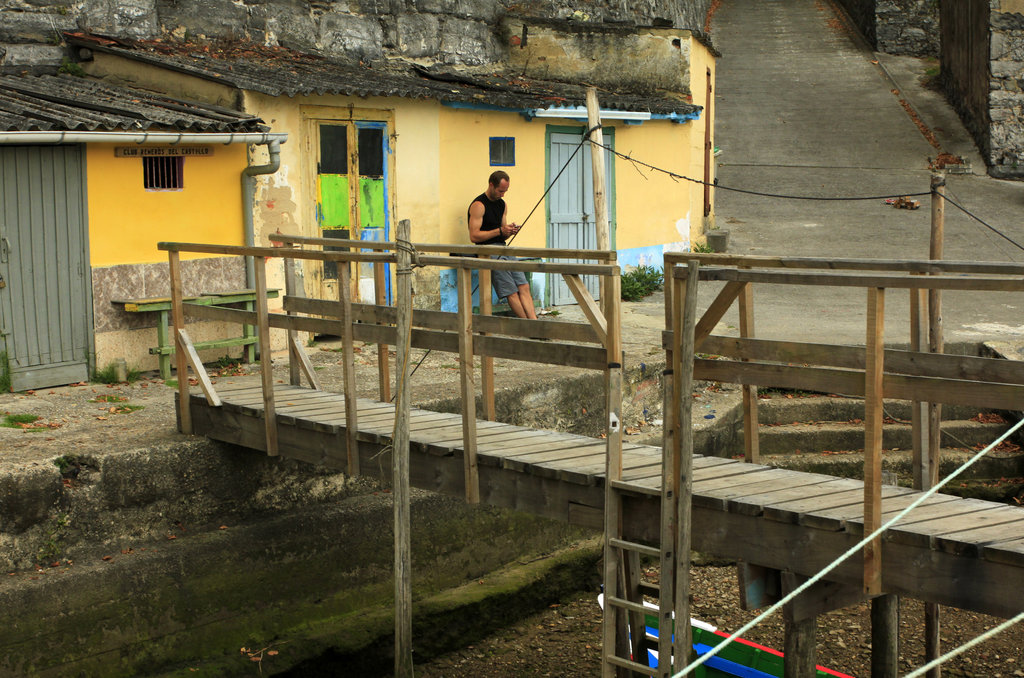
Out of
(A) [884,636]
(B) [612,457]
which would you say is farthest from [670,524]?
(A) [884,636]

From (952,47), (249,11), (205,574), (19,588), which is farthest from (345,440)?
(952,47)

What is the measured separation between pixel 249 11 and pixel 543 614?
23.8ft

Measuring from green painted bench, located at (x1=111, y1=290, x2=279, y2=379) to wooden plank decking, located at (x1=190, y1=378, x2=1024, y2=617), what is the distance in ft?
8.48

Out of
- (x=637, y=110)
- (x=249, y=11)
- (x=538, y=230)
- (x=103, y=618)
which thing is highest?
(x=249, y=11)

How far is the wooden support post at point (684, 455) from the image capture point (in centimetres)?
493

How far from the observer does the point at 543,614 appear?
352 inches

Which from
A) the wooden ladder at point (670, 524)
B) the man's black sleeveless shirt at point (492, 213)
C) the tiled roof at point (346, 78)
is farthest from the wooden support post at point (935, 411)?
the tiled roof at point (346, 78)

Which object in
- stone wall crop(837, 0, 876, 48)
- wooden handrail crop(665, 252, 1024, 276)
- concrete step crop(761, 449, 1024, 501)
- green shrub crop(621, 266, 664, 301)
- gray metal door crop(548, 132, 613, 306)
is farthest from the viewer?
stone wall crop(837, 0, 876, 48)

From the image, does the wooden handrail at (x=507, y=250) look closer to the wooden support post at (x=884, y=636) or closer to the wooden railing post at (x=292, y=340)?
the wooden railing post at (x=292, y=340)

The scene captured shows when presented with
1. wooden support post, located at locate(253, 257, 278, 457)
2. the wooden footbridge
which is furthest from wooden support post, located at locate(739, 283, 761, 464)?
wooden support post, located at locate(253, 257, 278, 457)

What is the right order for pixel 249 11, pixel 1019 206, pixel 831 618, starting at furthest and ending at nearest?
1. pixel 1019 206
2. pixel 249 11
3. pixel 831 618

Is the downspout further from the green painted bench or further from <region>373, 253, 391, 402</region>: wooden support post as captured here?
<region>373, 253, 391, 402</region>: wooden support post

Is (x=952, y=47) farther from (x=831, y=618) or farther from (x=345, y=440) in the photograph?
(x=345, y=440)

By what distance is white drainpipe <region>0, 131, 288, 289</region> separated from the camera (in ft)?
28.6
